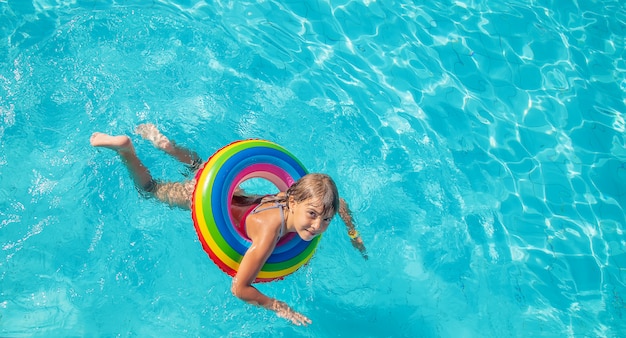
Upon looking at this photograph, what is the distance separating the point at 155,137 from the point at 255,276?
1788 mm

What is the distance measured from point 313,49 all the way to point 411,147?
1.70 m

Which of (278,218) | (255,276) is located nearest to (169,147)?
(278,218)

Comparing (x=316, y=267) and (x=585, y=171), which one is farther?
(x=585, y=171)

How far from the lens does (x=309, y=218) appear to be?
3.90 m

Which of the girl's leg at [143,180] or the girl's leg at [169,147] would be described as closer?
the girl's leg at [143,180]

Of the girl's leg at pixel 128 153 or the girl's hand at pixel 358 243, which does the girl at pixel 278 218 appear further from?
the girl's hand at pixel 358 243

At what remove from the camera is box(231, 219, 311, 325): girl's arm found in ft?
12.9

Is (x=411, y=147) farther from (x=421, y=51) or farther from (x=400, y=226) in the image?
(x=421, y=51)

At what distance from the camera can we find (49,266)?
4816 millimetres

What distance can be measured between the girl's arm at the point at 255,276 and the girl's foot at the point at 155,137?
151 cm

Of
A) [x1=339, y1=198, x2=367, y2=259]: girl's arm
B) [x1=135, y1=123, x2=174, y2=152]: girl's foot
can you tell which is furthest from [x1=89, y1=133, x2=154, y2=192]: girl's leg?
[x1=339, y1=198, x2=367, y2=259]: girl's arm

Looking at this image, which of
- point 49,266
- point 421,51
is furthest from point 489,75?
point 49,266

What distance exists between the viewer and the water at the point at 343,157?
4910 millimetres

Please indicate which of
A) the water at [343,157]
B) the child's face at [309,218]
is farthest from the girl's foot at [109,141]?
the child's face at [309,218]
